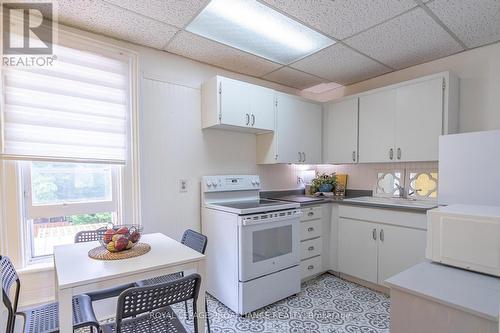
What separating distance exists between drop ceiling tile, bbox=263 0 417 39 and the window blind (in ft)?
4.68

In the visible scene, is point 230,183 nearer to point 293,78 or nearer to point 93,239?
point 93,239

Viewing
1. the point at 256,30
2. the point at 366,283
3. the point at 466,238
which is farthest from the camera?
the point at 366,283

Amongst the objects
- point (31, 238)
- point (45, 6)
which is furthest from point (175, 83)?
point (31, 238)

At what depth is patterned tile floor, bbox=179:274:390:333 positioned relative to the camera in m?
2.06

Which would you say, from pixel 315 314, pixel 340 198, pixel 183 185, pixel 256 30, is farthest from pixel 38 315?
pixel 340 198

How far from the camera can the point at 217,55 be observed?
2.58m

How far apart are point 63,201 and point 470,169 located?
3.10 m

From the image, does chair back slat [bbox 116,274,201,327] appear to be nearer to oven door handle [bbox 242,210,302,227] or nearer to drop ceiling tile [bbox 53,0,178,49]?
oven door handle [bbox 242,210,302,227]

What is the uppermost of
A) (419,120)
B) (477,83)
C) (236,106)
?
(477,83)

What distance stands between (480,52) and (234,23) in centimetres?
229

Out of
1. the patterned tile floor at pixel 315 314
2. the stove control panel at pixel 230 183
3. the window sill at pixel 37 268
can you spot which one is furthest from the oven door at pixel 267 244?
the window sill at pixel 37 268

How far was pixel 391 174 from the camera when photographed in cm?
307

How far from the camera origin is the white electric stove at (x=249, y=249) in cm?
222

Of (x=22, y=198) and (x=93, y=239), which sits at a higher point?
(x=22, y=198)
